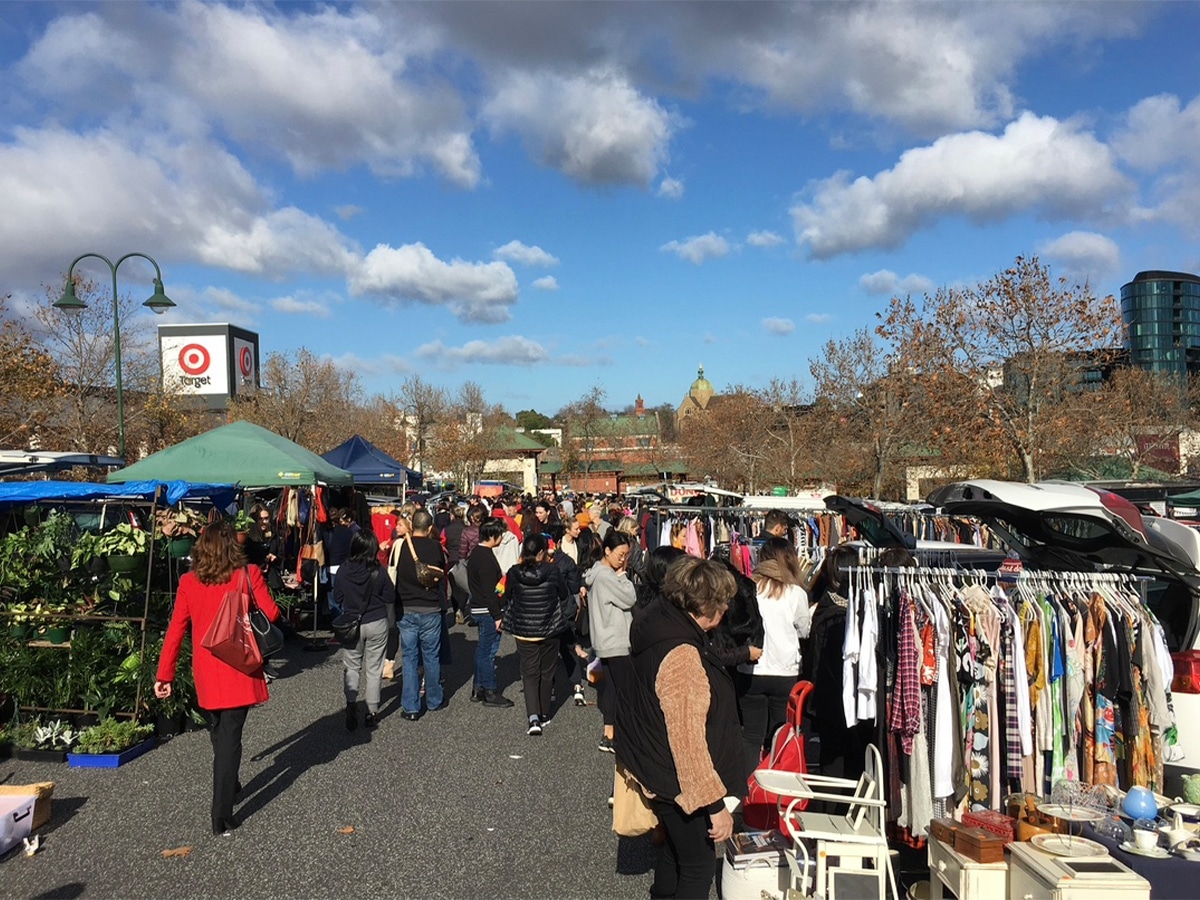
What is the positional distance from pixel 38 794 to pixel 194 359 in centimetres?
5470

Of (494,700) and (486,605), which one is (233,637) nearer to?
(486,605)

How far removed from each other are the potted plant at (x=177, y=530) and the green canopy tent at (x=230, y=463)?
2181 mm

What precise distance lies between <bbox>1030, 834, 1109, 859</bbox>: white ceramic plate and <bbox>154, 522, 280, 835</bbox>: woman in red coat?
4535 mm

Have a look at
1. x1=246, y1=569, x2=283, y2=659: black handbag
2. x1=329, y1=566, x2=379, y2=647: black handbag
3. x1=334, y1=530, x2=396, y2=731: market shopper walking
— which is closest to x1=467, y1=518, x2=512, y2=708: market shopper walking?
x1=334, y1=530, x2=396, y2=731: market shopper walking

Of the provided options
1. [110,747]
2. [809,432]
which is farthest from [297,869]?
[809,432]

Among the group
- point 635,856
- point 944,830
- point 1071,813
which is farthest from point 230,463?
point 1071,813

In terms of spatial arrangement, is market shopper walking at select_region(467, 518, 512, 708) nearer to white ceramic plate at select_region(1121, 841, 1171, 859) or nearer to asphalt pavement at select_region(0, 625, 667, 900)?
asphalt pavement at select_region(0, 625, 667, 900)

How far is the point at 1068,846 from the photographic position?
12.6 feet

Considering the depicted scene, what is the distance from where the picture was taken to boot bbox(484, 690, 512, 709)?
8.76 m

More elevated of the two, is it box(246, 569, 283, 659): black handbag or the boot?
box(246, 569, 283, 659): black handbag

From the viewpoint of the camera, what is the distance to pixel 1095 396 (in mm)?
24781

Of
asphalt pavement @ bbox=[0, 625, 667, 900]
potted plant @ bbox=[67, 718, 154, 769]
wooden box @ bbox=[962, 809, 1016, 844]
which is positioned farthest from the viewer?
potted plant @ bbox=[67, 718, 154, 769]

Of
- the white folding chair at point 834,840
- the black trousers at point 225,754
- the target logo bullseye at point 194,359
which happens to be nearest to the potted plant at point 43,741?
the black trousers at point 225,754

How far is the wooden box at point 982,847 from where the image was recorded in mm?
3867
